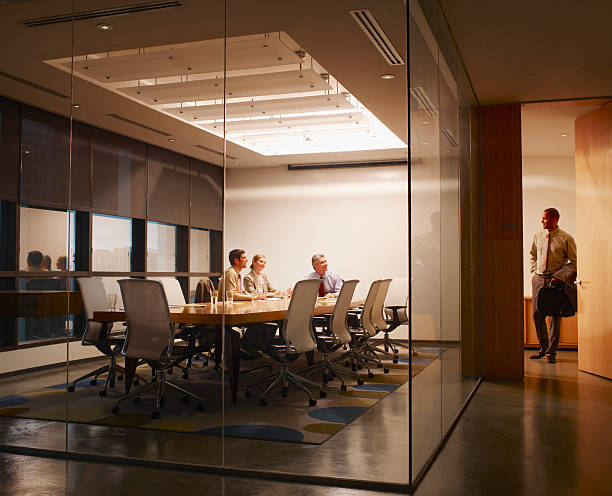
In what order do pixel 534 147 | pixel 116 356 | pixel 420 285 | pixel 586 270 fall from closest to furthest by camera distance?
pixel 420 285
pixel 116 356
pixel 586 270
pixel 534 147

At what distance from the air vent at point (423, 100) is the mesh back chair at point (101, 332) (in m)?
2.29

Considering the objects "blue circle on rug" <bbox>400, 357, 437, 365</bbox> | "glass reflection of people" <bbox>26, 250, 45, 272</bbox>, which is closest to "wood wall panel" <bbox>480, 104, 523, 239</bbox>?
"blue circle on rug" <bbox>400, 357, 437, 365</bbox>

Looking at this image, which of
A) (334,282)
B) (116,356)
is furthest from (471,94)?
(116,356)

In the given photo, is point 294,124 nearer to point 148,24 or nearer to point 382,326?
point 148,24

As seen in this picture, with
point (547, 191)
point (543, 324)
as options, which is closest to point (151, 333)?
point (543, 324)

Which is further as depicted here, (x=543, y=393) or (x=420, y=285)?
(x=543, y=393)

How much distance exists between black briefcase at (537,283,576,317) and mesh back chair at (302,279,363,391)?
4437 mm

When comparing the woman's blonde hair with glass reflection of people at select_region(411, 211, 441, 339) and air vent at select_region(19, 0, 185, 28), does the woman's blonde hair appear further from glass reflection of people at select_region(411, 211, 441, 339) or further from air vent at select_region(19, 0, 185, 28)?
air vent at select_region(19, 0, 185, 28)

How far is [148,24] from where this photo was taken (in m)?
4.50

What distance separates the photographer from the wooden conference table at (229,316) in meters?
Answer: 4.05

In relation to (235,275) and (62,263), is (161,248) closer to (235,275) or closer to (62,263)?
(235,275)

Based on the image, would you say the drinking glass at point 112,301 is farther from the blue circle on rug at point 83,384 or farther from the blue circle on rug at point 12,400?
the blue circle on rug at point 12,400

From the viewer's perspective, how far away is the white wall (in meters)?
10.9

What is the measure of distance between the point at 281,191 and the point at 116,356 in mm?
1511
